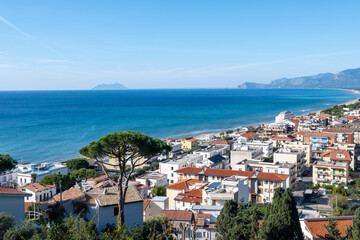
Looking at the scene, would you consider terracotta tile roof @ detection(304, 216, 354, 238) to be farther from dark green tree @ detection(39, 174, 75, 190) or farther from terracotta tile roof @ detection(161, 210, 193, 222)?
dark green tree @ detection(39, 174, 75, 190)

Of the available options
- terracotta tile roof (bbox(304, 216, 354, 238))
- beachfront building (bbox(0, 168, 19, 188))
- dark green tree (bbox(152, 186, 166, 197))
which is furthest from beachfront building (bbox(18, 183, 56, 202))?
terracotta tile roof (bbox(304, 216, 354, 238))

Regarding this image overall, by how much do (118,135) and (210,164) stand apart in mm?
22134

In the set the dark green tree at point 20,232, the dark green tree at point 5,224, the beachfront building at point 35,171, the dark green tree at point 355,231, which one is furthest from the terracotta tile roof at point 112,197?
the beachfront building at point 35,171

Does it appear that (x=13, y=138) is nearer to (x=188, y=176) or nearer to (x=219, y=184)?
(x=188, y=176)

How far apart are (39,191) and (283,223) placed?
24532 millimetres

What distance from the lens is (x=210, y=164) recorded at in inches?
1476

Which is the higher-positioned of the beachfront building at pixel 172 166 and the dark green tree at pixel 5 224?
the dark green tree at pixel 5 224

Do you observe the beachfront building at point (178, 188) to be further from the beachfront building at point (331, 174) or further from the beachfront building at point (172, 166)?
the beachfront building at point (331, 174)

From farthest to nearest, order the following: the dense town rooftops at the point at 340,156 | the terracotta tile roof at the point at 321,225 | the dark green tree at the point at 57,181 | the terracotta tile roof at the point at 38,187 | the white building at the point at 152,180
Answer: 1. the dense town rooftops at the point at 340,156
2. the white building at the point at 152,180
3. the dark green tree at the point at 57,181
4. the terracotta tile roof at the point at 38,187
5. the terracotta tile roof at the point at 321,225

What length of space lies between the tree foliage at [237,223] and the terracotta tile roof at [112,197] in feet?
15.5

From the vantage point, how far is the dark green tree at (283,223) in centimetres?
1198

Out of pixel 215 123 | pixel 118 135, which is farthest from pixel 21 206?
pixel 215 123

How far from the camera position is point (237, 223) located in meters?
14.6

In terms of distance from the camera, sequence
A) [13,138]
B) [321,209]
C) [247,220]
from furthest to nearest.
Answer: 1. [13,138]
2. [321,209]
3. [247,220]
